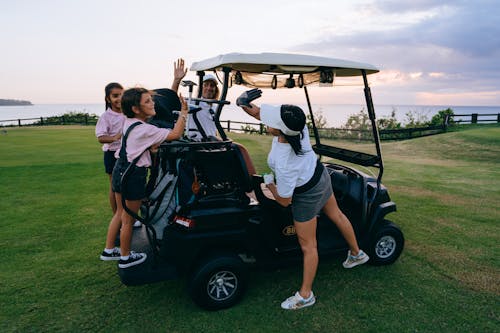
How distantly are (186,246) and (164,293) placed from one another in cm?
74

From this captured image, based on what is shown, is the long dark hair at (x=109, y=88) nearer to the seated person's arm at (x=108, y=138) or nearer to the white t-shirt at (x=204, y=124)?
the seated person's arm at (x=108, y=138)

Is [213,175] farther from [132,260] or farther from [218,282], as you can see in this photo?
[132,260]

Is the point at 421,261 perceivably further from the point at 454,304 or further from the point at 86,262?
the point at 86,262

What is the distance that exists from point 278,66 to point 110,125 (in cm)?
192

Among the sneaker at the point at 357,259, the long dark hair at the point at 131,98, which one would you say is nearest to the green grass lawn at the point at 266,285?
the sneaker at the point at 357,259

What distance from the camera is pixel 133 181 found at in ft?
9.82

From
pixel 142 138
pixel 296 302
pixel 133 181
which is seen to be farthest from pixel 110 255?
pixel 296 302

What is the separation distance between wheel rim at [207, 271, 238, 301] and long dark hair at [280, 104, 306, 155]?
4.03 ft

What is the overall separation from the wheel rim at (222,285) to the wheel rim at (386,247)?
5.50ft

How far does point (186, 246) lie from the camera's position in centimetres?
296

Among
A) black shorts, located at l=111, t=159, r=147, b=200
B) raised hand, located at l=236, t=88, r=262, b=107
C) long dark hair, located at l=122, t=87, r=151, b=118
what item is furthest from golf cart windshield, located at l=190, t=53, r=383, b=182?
black shorts, located at l=111, t=159, r=147, b=200

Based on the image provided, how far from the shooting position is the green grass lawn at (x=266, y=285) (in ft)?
9.64

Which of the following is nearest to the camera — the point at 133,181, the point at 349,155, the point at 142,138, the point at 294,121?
the point at 294,121

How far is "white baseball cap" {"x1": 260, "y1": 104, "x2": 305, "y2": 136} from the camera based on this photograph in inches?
111
